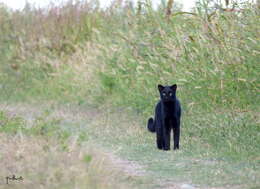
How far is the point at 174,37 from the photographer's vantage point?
12.8 meters

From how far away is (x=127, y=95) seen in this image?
→ 1457 cm

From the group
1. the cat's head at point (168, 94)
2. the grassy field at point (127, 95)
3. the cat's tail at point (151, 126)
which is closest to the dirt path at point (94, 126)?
the grassy field at point (127, 95)

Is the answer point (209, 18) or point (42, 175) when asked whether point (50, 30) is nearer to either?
point (209, 18)

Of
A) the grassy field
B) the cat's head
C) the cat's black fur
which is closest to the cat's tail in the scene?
the grassy field

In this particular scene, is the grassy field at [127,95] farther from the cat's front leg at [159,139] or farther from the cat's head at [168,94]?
the cat's head at [168,94]

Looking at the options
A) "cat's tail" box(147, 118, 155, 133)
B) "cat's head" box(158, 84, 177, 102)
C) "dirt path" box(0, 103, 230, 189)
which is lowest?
"dirt path" box(0, 103, 230, 189)

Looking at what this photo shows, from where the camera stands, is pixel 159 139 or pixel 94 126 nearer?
pixel 159 139

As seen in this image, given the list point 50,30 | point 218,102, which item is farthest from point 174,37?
point 50,30

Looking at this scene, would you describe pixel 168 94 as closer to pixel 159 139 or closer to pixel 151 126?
pixel 159 139

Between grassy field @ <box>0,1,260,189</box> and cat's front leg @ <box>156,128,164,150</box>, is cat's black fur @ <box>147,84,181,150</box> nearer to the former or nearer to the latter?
cat's front leg @ <box>156,128,164,150</box>

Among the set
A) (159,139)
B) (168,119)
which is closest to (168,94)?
(168,119)

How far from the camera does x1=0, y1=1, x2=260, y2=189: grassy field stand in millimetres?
7004

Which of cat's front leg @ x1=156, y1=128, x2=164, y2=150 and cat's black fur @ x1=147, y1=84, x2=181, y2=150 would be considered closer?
cat's black fur @ x1=147, y1=84, x2=181, y2=150

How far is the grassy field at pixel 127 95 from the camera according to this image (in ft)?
23.0
